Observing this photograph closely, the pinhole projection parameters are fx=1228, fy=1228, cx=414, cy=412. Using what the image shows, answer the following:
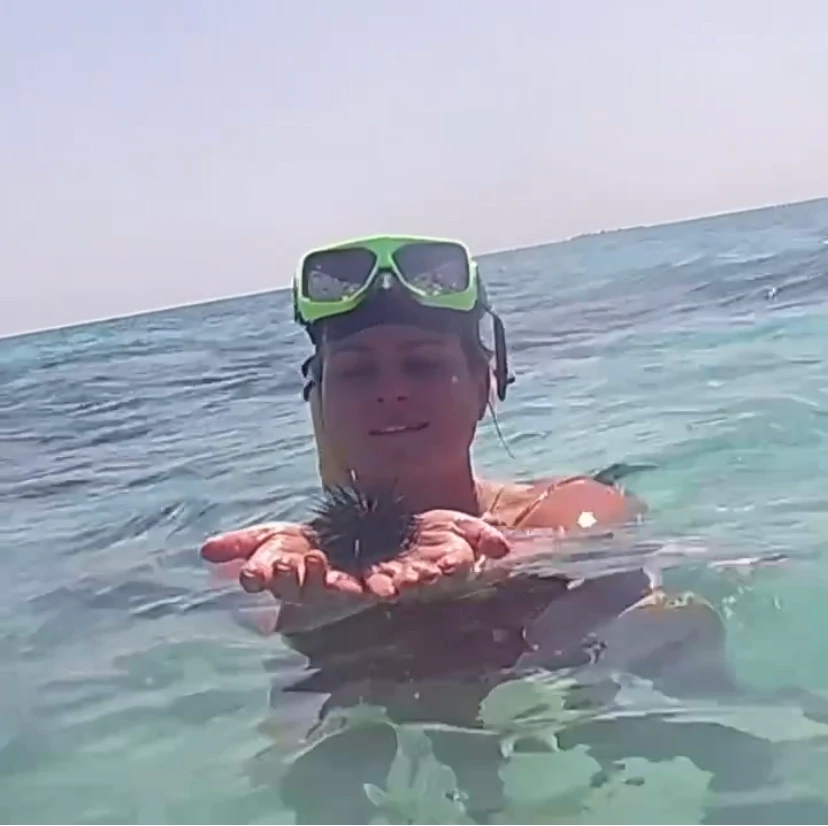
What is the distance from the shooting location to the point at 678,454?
631cm

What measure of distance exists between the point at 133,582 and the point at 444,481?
1.58 metres

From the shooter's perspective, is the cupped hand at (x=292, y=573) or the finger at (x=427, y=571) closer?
the cupped hand at (x=292, y=573)

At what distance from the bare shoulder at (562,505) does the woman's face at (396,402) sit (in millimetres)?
569

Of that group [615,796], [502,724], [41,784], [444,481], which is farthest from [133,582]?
[615,796]

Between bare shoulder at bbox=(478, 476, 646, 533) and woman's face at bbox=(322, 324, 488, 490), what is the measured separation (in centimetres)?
57

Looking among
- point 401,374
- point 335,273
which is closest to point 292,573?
point 401,374

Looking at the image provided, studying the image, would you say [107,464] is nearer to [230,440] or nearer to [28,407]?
[230,440]

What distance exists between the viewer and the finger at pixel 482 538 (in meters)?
3.34

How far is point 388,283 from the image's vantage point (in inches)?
154

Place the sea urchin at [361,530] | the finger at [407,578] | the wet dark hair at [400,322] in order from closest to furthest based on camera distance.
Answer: the finger at [407,578] < the sea urchin at [361,530] < the wet dark hair at [400,322]

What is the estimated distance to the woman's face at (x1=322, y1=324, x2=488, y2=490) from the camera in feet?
12.5

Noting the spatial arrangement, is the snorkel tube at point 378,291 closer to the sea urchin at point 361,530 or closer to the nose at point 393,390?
the nose at point 393,390

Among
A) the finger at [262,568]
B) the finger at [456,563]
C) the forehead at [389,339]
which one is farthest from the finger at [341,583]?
the forehead at [389,339]

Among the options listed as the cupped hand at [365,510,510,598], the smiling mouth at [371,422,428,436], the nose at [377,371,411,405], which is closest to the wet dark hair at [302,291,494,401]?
the nose at [377,371,411,405]
